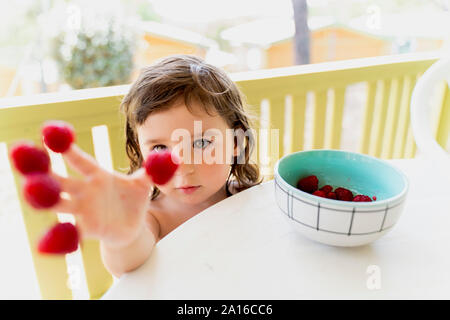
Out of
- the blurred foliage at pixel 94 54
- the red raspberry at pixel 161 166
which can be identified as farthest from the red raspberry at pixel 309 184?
the blurred foliage at pixel 94 54

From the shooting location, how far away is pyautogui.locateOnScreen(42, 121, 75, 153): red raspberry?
326mm

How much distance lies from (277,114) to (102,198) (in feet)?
2.96

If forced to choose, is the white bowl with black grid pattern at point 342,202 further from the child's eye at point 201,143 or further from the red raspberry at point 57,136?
the red raspberry at point 57,136

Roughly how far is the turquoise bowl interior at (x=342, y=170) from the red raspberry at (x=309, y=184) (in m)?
0.02

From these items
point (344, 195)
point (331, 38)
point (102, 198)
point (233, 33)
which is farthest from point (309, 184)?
point (331, 38)

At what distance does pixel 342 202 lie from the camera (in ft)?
1.38

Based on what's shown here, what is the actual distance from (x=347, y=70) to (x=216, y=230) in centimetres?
→ 90

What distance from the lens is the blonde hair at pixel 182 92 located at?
2.08ft

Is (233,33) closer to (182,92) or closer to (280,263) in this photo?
(182,92)

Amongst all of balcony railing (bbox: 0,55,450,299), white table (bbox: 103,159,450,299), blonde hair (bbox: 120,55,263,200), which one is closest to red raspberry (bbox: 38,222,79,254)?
white table (bbox: 103,159,450,299)

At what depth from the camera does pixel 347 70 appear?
1222 millimetres
